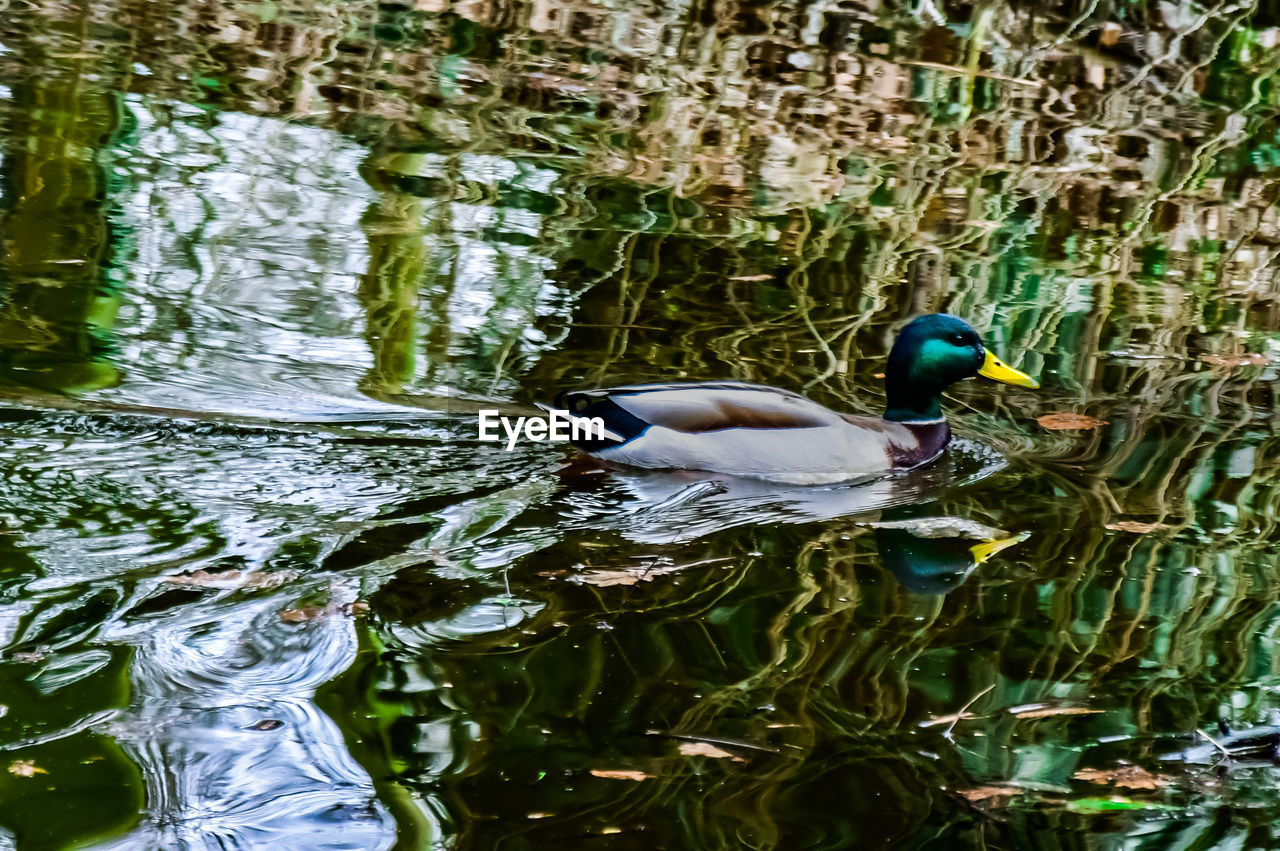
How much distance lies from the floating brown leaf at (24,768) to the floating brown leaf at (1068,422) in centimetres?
470

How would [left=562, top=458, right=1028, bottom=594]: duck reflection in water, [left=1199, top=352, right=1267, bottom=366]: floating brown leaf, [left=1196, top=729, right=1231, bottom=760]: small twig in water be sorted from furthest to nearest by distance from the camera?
[left=1199, top=352, right=1267, bottom=366]: floating brown leaf, [left=562, top=458, right=1028, bottom=594]: duck reflection in water, [left=1196, top=729, right=1231, bottom=760]: small twig in water

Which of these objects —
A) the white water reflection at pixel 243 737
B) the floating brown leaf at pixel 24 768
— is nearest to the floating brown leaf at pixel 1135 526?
the white water reflection at pixel 243 737

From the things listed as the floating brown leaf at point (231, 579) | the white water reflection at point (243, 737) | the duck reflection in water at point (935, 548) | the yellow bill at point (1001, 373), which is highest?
the yellow bill at point (1001, 373)

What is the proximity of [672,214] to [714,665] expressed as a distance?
5.35 m

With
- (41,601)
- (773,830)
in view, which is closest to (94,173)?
(41,601)

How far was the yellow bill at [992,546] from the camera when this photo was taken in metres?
5.65

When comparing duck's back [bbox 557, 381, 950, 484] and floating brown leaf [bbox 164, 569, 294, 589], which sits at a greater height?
duck's back [bbox 557, 381, 950, 484]

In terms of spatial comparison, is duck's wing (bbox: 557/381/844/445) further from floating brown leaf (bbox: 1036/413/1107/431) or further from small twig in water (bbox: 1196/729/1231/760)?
small twig in water (bbox: 1196/729/1231/760)

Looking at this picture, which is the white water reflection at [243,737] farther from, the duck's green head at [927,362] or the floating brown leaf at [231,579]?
the duck's green head at [927,362]

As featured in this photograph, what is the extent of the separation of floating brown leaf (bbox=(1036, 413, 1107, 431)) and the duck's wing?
1288 mm

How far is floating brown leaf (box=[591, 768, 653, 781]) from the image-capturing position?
395 cm

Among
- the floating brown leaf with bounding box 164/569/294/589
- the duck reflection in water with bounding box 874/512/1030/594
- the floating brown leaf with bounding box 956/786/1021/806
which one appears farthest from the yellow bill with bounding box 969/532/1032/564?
the floating brown leaf with bounding box 164/569/294/589

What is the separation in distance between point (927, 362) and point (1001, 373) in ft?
1.36

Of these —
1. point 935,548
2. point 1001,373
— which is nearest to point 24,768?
point 935,548
